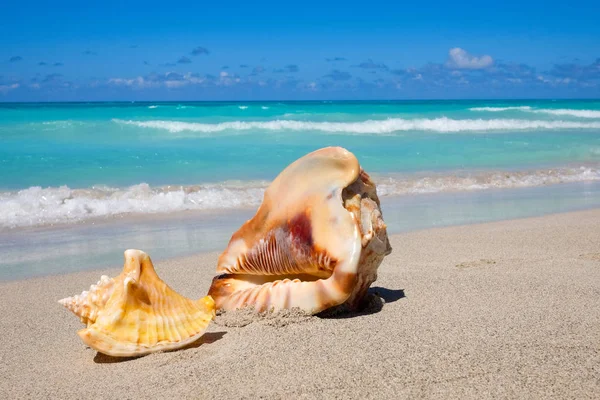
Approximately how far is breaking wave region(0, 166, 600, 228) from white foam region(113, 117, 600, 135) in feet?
42.5

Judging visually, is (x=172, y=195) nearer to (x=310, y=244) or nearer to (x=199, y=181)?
(x=199, y=181)

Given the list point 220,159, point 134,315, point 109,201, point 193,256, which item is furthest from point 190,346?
point 220,159

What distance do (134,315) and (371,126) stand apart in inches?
903

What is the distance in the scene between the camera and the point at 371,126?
25.2m

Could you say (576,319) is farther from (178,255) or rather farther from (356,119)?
(356,119)

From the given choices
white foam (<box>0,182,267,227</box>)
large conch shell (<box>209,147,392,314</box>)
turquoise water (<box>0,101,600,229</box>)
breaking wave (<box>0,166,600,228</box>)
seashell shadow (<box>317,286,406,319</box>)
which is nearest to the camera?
large conch shell (<box>209,147,392,314</box>)

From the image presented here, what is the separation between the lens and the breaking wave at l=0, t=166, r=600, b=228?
24.3 feet

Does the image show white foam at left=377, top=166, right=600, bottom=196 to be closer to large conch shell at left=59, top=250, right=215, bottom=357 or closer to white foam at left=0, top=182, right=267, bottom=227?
white foam at left=0, top=182, right=267, bottom=227

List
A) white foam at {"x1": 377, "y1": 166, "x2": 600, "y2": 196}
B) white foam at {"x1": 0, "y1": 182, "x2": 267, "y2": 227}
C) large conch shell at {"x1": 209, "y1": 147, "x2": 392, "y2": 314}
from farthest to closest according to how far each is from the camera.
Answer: white foam at {"x1": 377, "y1": 166, "x2": 600, "y2": 196} < white foam at {"x1": 0, "y1": 182, "x2": 267, "y2": 227} < large conch shell at {"x1": 209, "y1": 147, "x2": 392, "y2": 314}

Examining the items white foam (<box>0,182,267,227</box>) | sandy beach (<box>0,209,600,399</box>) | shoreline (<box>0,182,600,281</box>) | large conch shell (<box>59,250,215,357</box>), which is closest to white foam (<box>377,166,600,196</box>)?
shoreline (<box>0,182,600,281</box>)

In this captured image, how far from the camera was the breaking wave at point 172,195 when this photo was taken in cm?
740

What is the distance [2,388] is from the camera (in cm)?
265

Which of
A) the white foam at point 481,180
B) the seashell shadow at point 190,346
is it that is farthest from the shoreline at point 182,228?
the seashell shadow at point 190,346

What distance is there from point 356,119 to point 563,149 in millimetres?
12677
